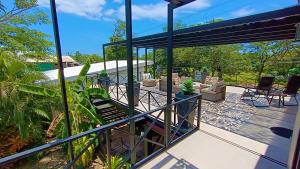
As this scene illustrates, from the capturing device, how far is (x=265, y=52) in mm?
13625

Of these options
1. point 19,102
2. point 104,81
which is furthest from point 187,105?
point 104,81

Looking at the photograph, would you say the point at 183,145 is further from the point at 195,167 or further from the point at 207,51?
the point at 207,51

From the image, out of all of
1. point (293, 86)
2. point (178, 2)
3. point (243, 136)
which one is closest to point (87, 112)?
point (178, 2)

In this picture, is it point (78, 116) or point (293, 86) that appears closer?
point (78, 116)

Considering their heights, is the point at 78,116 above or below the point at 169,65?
below

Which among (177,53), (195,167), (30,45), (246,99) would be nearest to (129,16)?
(195,167)

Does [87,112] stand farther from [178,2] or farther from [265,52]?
[265,52]

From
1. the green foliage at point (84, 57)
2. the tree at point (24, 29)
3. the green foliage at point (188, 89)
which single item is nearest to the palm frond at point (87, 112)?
the tree at point (24, 29)

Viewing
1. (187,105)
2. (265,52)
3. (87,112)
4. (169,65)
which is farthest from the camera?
(265,52)

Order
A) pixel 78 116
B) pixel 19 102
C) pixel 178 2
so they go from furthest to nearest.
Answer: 1. pixel 78 116
2. pixel 19 102
3. pixel 178 2

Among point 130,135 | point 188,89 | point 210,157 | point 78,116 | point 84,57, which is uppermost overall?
point 84,57

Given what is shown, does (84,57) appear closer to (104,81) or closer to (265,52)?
(104,81)

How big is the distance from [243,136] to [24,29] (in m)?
9.27

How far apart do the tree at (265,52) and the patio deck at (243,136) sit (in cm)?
842
